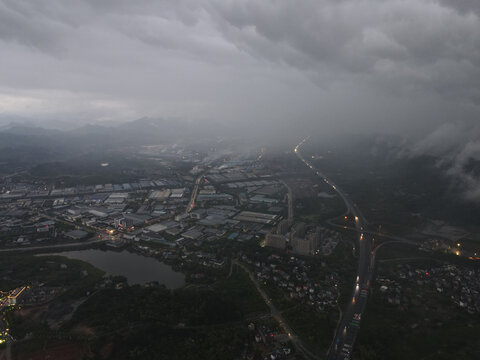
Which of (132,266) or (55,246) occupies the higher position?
(132,266)

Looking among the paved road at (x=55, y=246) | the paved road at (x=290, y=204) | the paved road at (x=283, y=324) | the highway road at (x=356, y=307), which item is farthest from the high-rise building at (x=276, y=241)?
the paved road at (x=55, y=246)

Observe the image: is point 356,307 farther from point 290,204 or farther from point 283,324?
point 290,204

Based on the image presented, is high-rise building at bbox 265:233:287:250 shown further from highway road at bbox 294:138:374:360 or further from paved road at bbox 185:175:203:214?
paved road at bbox 185:175:203:214

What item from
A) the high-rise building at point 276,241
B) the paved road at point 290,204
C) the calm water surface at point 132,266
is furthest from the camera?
the paved road at point 290,204

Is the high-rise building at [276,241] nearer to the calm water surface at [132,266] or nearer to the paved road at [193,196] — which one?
the calm water surface at [132,266]

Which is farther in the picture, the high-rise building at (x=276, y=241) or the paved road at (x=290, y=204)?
the paved road at (x=290, y=204)

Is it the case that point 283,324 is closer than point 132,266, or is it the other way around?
point 283,324

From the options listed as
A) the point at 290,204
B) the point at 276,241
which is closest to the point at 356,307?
the point at 276,241

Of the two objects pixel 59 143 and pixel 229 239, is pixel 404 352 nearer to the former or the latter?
pixel 229 239

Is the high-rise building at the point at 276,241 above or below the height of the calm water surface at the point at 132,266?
above
